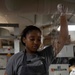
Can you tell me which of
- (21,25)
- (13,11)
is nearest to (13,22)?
(21,25)

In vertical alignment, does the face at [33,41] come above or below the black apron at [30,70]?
above

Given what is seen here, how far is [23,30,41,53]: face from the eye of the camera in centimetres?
124

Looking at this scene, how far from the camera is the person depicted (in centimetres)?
124

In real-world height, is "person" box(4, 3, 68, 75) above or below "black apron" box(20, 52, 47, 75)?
above

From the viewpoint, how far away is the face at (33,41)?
1239 millimetres

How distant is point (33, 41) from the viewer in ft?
4.08

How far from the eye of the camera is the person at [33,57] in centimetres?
124

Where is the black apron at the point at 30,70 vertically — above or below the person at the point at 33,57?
below

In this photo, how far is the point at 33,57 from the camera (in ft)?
4.21

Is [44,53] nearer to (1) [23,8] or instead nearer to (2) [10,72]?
(2) [10,72]

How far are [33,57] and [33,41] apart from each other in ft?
0.39

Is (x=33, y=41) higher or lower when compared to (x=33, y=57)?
higher

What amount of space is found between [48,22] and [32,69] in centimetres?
170

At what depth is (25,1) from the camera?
1890 millimetres
